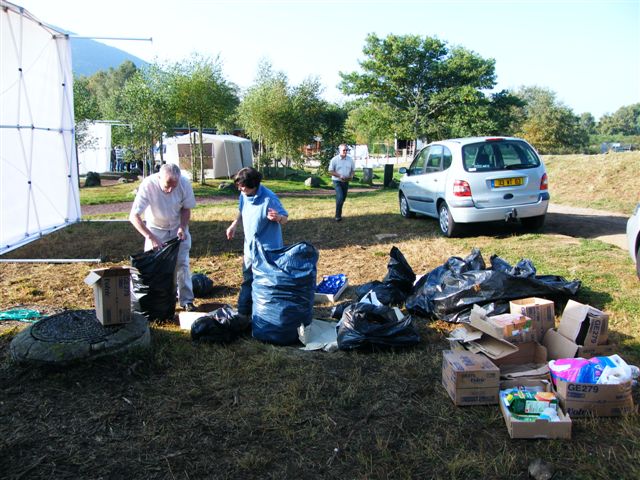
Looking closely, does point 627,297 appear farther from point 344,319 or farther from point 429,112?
point 429,112

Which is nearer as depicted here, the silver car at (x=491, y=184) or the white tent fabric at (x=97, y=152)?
the silver car at (x=491, y=184)

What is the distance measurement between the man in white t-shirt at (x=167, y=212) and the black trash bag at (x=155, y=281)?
18 cm

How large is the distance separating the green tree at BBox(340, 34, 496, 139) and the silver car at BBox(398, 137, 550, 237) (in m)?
21.8

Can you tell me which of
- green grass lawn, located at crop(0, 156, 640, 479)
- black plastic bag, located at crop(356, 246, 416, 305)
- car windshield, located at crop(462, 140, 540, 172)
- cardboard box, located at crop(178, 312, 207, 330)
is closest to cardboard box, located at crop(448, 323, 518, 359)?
green grass lawn, located at crop(0, 156, 640, 479)

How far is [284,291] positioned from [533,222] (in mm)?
6528

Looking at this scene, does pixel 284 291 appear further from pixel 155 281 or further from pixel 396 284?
pixel 396 284

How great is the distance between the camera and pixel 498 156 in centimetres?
888

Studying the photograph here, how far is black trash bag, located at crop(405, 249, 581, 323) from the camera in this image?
16.6 ft

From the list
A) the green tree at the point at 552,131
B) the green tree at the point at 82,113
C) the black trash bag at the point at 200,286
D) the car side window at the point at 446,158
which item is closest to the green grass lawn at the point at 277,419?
the black trash bag at the point at 200,286

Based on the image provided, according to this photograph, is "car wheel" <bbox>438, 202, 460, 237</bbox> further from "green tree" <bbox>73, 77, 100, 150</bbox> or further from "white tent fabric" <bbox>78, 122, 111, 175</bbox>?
"white tent fabric" <bbox>78, 122, 111, 175</bbox>

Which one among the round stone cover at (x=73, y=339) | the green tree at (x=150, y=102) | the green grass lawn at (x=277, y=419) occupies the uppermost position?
the green tree at (x=150, y=102)

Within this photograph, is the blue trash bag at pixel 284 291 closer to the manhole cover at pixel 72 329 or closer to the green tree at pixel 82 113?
the manhole cover at pixel 72 329

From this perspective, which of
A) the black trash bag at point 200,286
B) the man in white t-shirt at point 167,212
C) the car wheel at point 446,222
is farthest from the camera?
the car wheel at point 446,222

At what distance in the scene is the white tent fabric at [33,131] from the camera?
684 cm
